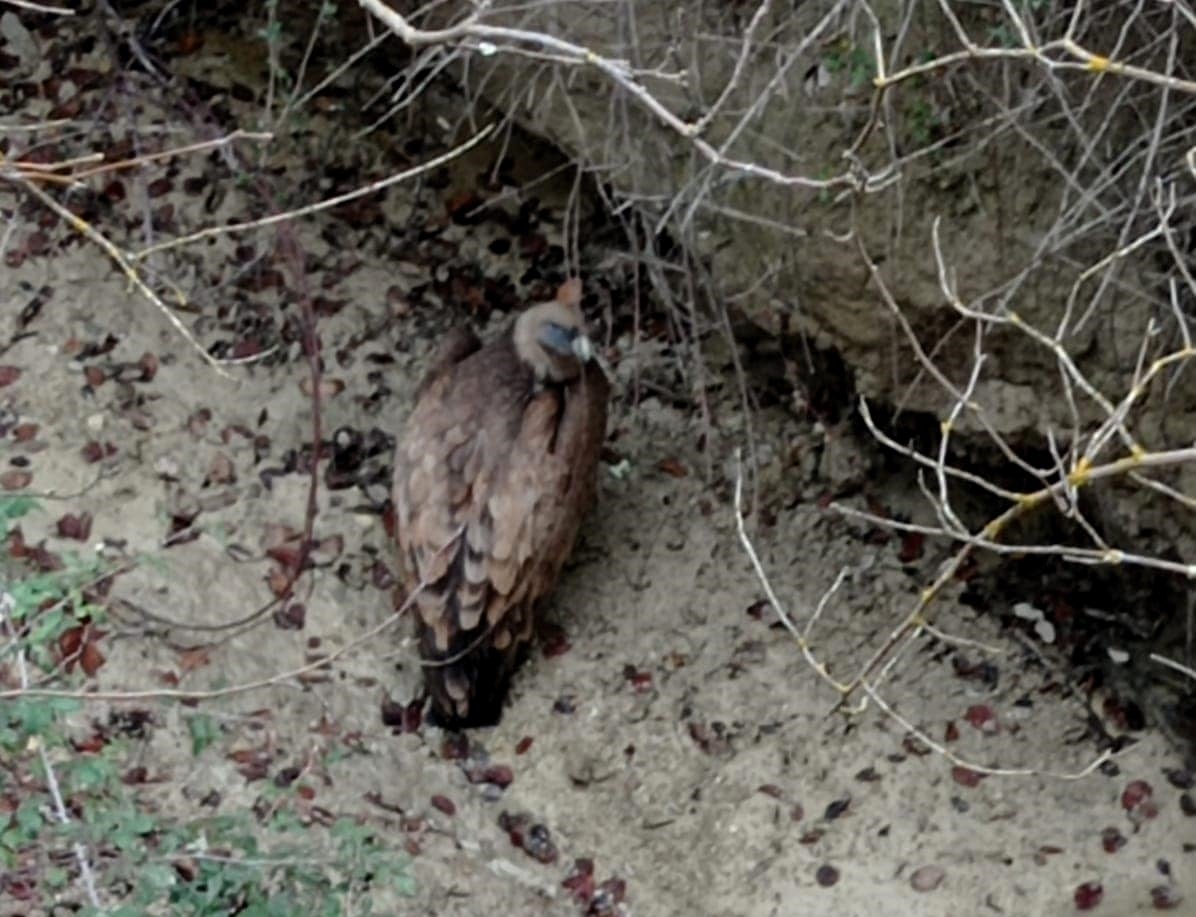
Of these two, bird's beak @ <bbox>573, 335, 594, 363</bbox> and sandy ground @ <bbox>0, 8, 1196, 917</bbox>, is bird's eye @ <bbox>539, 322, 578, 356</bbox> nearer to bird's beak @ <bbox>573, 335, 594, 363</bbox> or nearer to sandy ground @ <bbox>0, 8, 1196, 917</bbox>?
bird's beak @ <bbox>573, 335, 594, 363</bbox>

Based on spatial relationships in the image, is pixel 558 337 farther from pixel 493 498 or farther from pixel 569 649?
pixel 569 649

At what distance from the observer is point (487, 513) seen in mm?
4438

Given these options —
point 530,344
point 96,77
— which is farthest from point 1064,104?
point 96,77

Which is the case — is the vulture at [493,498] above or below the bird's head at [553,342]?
below

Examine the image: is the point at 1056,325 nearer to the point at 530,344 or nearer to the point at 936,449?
the point at 936,449

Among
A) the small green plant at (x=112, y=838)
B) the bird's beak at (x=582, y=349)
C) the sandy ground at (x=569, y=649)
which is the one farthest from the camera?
the bird's beak at (x=582, y=349)

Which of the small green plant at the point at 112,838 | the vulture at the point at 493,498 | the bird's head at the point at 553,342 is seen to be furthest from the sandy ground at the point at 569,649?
the bird's head at the point at 553,342

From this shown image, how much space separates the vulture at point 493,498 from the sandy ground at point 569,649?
0.19 m

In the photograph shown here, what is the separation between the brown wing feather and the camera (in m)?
4.42

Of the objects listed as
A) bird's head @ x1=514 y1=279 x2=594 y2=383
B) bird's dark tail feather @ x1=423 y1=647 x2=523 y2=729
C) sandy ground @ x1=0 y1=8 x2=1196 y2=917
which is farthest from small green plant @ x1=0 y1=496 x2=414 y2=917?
bird's head @ x1=514 y1=279 x2=594 y2=383

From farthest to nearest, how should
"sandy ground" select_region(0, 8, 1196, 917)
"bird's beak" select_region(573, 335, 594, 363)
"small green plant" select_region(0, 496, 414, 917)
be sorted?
1. "bird's beak" select_region(573, 335, 594, 363)
2. "sandy ground" select_region(0, 8, 1196, 917)
3. "small green plant" select_region(0, 496, 414, 917)

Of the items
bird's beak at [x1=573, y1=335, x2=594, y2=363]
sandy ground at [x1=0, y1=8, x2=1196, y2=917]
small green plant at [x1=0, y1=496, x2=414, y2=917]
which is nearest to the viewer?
small green plant at [x1=0, y1=496, x2=414, y2=917]

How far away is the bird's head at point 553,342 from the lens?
458cm

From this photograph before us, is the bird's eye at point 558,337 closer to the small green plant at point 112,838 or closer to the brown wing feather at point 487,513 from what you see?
the brown wing feather at point 487,513
